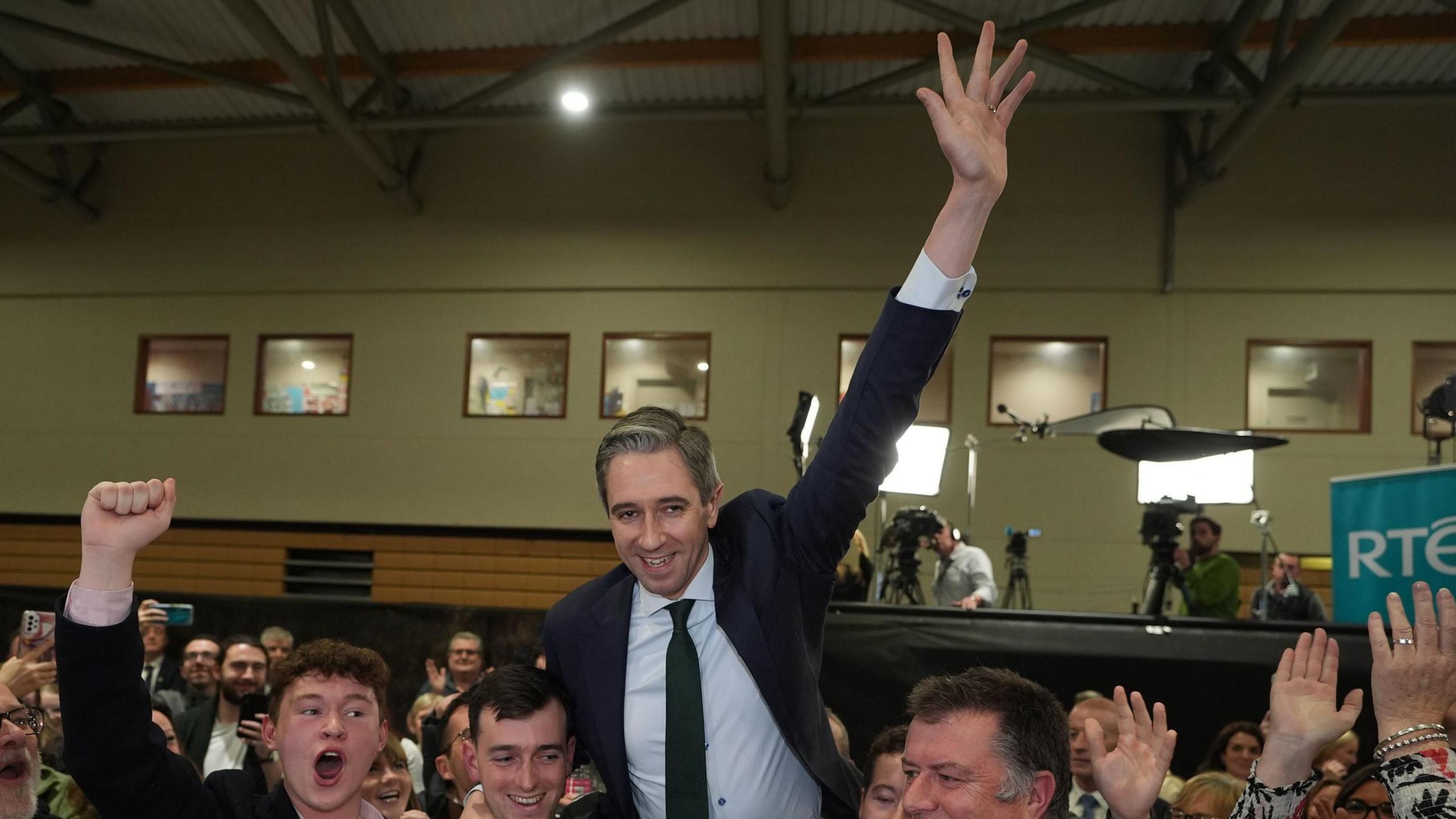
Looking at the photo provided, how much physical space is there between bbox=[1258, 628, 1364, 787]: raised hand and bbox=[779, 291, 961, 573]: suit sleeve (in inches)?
29.3

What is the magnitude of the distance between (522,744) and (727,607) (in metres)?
0.49

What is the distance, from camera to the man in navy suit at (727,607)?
1.93 meters

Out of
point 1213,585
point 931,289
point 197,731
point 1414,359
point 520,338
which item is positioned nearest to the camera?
point 931,289

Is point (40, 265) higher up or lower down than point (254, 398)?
higher up

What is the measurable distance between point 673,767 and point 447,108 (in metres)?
9.61

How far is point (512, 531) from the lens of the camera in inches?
456

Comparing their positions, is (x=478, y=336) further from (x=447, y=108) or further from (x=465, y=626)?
(x=465, y=626)

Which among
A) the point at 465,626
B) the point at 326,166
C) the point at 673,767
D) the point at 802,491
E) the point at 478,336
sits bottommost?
the point at 465,626

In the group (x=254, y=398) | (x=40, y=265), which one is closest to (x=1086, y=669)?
(x=254, y=398)

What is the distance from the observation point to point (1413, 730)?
5.75ft

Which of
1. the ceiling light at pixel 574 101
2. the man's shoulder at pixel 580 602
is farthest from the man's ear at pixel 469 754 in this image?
the ceiling light at pixel 574 101

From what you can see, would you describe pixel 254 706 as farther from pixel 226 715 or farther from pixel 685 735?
pixel 226 715

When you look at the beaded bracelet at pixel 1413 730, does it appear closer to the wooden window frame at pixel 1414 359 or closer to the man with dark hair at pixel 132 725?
the man with dark hair at pixel 132 725

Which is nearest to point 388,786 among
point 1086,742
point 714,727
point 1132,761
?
point 714,727
